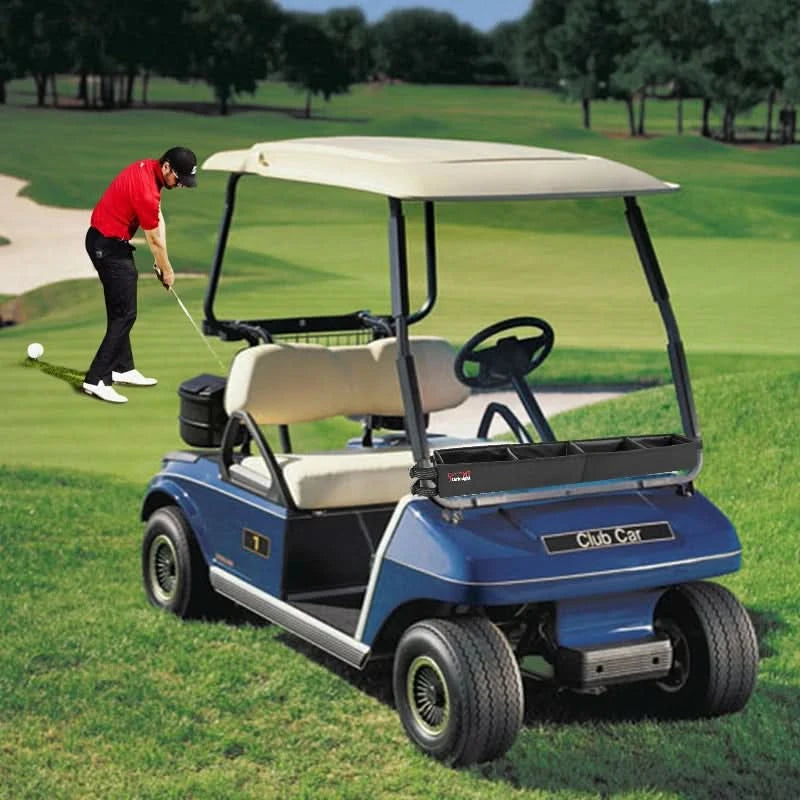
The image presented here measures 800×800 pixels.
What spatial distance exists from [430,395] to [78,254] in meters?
20.2

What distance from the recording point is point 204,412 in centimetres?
687

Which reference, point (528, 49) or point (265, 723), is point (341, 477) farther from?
A: point (528, 49)

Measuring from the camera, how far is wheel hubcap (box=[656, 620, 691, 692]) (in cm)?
575

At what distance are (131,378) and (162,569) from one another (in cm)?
162

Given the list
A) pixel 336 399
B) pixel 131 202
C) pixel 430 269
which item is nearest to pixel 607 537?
pixel 336 399

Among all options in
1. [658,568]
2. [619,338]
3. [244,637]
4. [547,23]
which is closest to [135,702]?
[244,637]

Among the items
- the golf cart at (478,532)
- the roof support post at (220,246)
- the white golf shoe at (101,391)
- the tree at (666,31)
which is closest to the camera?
the golf cart at (478,532)

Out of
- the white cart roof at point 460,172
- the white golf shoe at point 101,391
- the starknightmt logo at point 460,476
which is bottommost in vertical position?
the starknightmt logo at point 460,476

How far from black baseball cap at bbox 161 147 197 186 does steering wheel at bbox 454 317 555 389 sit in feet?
4.69

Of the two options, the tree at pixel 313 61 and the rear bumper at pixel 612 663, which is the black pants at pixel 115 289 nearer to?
the rear bumper at pixel 612 663

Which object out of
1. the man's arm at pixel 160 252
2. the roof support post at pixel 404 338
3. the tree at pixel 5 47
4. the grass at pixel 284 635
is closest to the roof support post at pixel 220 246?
the grass at pixel 284 635

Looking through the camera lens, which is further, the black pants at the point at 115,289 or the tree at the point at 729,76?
the tree at the point at 729,76

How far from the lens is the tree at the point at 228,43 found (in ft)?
253

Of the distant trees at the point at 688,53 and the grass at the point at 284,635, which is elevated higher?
the distant trees at the point at 688,53
